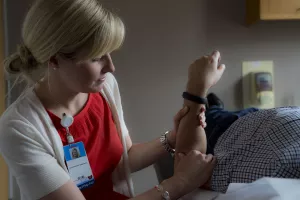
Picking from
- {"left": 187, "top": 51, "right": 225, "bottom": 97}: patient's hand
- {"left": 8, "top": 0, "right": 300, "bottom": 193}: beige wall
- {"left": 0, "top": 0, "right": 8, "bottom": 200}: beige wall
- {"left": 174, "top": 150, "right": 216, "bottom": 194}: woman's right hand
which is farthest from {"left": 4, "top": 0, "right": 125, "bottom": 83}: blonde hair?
{"left": 8, "top": 0, "right": 300, "bottom": 193}: beige wall

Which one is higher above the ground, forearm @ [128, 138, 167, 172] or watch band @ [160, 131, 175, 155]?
watch band @ [160, 131, 175, 155]

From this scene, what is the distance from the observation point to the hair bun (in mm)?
1038

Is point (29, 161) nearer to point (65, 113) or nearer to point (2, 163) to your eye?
point (65, 113)

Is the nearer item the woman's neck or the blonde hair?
the blonde hair

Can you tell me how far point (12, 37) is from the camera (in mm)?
2141

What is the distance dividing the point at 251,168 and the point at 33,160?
53cm

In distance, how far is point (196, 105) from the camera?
1009 millimetres

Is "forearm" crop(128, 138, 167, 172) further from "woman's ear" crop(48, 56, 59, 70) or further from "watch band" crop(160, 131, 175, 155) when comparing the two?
"woman's ear" crop(48, 56, 59, 70)

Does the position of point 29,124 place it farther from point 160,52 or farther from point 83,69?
point 160,52

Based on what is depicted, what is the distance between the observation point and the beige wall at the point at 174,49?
2.23m

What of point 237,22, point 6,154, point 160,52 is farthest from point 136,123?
point 6,154

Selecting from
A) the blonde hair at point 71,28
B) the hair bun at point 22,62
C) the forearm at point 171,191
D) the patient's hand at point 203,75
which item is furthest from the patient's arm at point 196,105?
the hair bun at point 22,62

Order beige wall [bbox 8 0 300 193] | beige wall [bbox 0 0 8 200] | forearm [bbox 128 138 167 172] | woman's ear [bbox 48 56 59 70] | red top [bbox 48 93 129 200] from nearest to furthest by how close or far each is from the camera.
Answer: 1. woman's ear [bbox 48 56 59 70]
2. red top [bbox 48 93 129 200]
3. forearm [bbox 128 138 167 172]
4. beige wall [bbox 0 0 8 200]
5. beige wall [bbox 8 0 300 193]

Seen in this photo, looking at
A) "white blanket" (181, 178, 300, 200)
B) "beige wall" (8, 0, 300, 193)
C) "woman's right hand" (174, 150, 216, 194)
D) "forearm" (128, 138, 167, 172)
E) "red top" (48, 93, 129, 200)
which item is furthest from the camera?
"beige wall" (8, 0, 300, 193)
